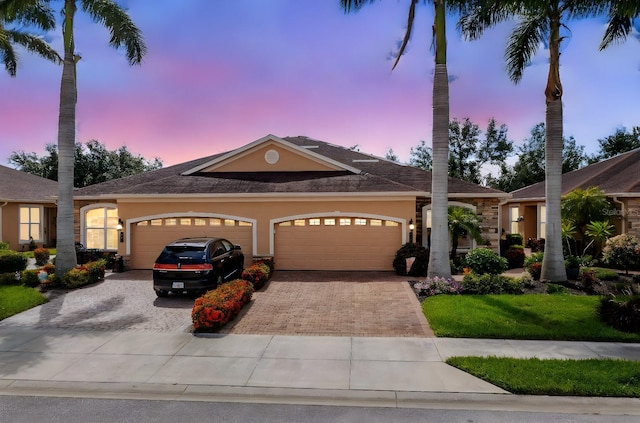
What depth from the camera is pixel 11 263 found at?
14.3 m

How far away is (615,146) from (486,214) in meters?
31.7

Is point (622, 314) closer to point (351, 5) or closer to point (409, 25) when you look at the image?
point (409, 25)

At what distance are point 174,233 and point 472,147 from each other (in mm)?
29983

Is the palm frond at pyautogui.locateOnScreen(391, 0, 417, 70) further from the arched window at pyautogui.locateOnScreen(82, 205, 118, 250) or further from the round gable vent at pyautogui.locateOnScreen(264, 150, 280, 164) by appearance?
the arched window at pyautogui.locateOnScreen(82, 205, 118, 250)

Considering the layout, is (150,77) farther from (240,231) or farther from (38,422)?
(38,422)

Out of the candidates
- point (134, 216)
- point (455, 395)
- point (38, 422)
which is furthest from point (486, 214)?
point (38, 422)

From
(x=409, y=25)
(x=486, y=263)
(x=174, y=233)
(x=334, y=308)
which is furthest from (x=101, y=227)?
(x=486, y=263)

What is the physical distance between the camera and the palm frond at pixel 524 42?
13.9 metres

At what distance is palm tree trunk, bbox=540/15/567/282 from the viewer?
495 inches

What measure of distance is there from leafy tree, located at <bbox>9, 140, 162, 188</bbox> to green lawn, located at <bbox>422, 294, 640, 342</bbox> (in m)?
33.9

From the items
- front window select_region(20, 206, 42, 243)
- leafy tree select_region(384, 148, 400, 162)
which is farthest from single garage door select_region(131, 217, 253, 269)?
leafy tree select_region(384, 148, 400, 162)

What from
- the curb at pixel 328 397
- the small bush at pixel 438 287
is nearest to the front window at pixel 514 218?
the small bush at pixel 438 287

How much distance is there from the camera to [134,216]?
53.5 feet

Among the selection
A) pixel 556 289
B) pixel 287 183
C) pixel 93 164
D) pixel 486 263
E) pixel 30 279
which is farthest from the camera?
pixel 93 164
